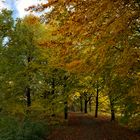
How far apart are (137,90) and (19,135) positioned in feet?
42.0

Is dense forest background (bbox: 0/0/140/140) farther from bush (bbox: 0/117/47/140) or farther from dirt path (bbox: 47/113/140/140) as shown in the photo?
dirt path (bbox: 47/113/140/140)

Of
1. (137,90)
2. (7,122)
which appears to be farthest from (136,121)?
(7,122)

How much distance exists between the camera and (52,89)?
3092 cm

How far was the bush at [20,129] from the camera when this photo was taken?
70.1ft

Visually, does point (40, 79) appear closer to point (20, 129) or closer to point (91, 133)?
point (91, 133)

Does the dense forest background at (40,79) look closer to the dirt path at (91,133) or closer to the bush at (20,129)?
the bush at (20,129)

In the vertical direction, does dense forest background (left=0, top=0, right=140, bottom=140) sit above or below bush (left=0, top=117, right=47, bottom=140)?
above

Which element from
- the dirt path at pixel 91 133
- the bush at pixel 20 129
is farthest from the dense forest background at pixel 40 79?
the dirt path at pixel 91 133

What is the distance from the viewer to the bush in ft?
70.1

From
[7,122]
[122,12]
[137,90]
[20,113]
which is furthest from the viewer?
[20,113]

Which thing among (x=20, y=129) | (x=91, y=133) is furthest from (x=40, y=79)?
(x=20, y=129)

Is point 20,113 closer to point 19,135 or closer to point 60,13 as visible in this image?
point 19,135

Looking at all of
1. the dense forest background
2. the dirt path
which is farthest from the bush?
the dirt path

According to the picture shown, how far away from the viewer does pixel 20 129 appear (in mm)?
22562
